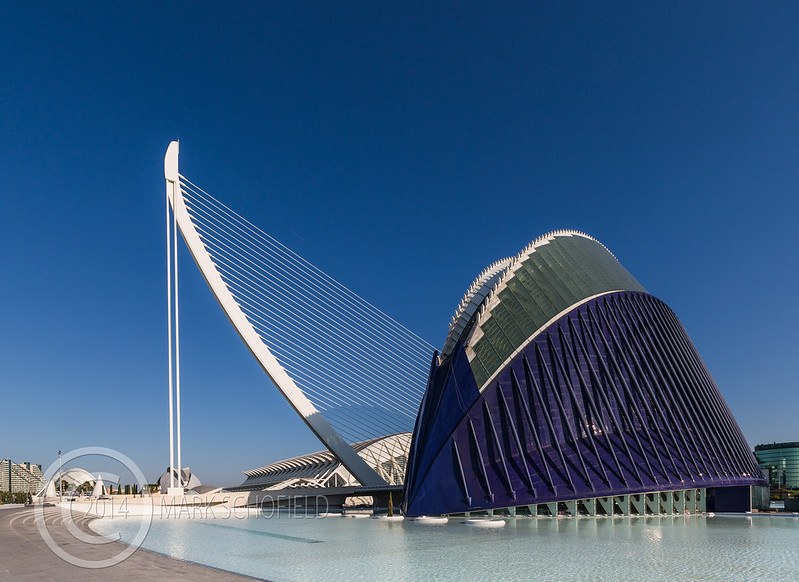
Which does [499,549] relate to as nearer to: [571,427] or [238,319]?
[571,427]

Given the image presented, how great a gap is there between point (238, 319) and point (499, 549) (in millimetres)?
19833

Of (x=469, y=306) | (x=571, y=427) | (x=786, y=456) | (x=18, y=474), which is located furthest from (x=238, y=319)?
(x=18, y=474)

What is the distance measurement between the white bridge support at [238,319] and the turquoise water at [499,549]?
27.7 feet

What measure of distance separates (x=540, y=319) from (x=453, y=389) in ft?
21.6

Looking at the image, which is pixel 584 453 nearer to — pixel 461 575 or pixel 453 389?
pixel 453 389

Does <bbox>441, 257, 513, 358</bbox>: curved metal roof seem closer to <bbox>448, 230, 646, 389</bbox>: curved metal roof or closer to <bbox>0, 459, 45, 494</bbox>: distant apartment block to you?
<bbox>448, 230, 646, 389</bbox>: curved metal roof

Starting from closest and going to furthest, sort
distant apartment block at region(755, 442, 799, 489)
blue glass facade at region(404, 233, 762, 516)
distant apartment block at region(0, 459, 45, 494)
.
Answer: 1. blue glass facade at region(404, 233, 762, 516)
2. distant apartment block at region(755, 442, 799, 489)
3. distant apartment block at region(0, 459, 45, 494)

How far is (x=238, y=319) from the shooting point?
32.9 metres

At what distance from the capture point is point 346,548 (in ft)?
60.4

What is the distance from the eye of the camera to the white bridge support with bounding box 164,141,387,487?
32594 mm

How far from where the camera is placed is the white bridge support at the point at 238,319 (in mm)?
32594

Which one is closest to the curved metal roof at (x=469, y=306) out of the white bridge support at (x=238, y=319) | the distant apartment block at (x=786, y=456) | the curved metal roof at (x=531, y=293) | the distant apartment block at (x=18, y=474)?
the curved metal roof at (x=531, y=293)

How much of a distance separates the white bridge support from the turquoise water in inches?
333

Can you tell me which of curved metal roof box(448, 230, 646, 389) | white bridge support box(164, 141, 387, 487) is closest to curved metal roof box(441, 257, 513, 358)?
curved metal roof box(448, 230, 646, 389)
